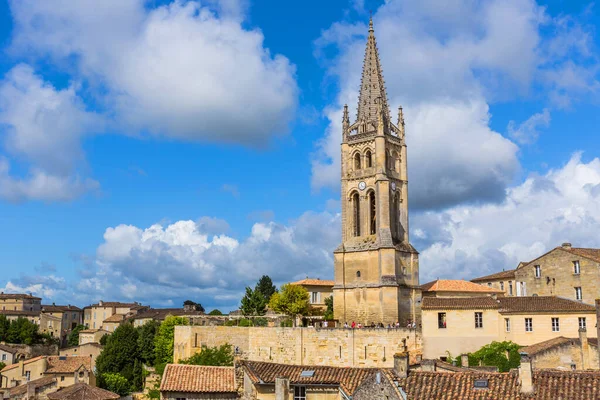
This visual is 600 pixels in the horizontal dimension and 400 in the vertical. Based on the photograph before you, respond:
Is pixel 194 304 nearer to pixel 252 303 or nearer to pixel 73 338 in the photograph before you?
pixel 73 338

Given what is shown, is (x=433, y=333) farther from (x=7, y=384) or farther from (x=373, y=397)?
(x=7, y=384)

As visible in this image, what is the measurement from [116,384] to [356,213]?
107 feet

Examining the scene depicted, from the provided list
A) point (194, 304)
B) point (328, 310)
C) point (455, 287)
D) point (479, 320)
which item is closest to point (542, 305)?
point (479, 320)

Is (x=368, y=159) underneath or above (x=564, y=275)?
above

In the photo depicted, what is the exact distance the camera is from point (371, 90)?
69938 millimetres

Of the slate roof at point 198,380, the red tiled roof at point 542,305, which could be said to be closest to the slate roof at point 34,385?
the slate roof at point 198,380

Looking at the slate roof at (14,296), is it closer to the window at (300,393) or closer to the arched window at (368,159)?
the arched window at (368,159)

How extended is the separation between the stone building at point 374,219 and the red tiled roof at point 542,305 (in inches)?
461

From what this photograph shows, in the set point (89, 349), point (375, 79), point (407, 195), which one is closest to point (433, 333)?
point (407, 195)

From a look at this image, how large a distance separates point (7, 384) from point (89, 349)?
20.6 m

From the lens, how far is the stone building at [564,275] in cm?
5119

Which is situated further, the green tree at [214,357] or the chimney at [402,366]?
the green tree at [214,357]

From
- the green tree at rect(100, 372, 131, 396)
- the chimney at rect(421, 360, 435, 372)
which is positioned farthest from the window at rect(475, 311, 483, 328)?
the green tree at rect(100, 372, 131, 396)

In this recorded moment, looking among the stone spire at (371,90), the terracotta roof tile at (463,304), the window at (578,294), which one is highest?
the stone spire at (371,90)
